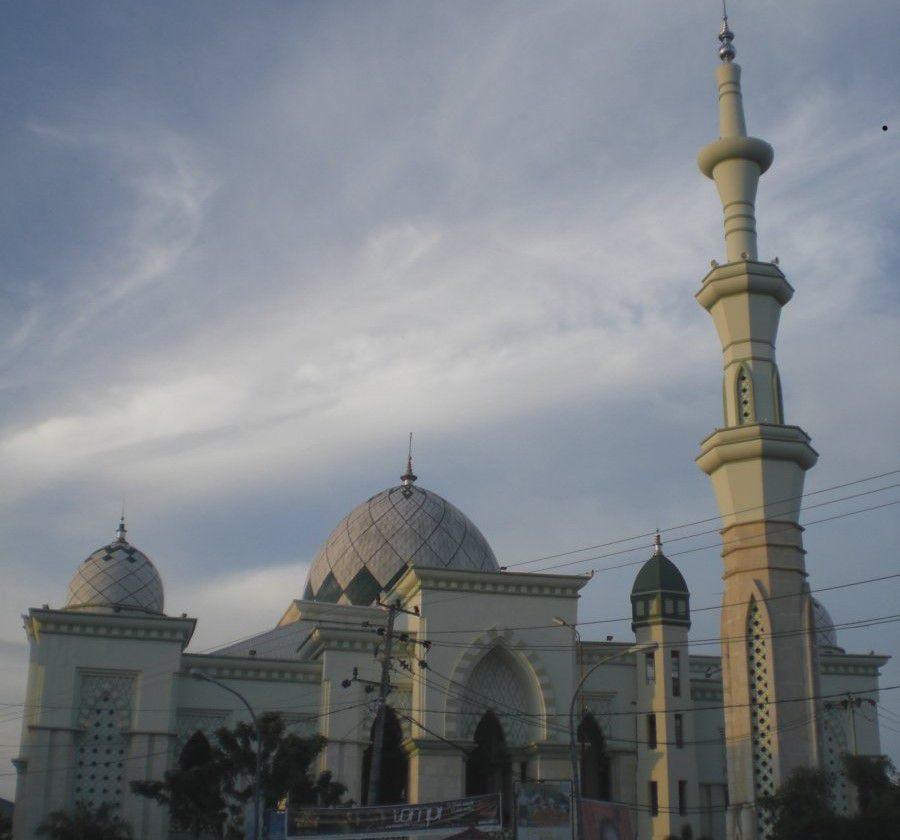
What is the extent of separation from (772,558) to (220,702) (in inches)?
564

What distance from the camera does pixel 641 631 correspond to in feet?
116

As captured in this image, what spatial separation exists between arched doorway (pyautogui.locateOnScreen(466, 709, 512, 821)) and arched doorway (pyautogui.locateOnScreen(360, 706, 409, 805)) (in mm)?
1767

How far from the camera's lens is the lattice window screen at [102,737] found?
3139 centimetres

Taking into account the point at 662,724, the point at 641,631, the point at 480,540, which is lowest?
the point at 662,724

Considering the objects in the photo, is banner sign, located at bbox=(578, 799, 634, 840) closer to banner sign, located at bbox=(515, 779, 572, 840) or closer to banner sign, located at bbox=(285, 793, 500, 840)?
banner sign, located at bbox=(515, 779, 572, 840)

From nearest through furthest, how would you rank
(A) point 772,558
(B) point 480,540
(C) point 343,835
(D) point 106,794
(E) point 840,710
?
1. (C) point 343,835
2. (A) point 772,558
3. (D) point 106,794
4. (E) point 840,710
5. (B) point 480,540

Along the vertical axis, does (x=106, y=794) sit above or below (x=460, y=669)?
below

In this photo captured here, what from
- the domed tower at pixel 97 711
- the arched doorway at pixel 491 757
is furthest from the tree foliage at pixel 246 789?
the arched doorway at pixel 491 757

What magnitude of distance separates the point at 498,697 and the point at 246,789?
8007mm

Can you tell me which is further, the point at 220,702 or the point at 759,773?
the point at 220,702

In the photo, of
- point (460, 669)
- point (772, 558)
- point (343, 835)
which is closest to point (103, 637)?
point (460, 669)

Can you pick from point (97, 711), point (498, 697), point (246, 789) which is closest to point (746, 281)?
point (498, 697)

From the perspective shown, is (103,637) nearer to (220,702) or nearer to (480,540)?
(220,702)

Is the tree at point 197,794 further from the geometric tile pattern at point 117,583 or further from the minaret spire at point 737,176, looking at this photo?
the minaret spire at point 737,176
